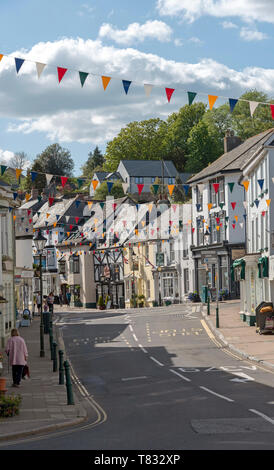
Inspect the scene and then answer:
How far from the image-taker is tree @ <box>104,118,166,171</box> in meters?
115

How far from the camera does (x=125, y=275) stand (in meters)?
75.9

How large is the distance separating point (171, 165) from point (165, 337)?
78880 mm

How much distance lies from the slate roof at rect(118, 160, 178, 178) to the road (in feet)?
238

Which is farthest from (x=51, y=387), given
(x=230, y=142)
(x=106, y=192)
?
(x=106, y=192)

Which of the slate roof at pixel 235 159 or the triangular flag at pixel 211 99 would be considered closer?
the triangular flag at pixel 211 99

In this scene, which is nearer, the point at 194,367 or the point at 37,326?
the point at 194,367

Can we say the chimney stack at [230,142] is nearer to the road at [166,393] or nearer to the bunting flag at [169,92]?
the road at [166,393]

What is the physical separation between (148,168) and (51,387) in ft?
309

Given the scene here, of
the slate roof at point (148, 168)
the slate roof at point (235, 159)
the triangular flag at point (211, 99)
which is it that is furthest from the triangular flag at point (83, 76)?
the slate roof at point (148, 168)

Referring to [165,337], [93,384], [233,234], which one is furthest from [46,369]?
[233,234]

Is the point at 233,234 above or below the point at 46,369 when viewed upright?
above

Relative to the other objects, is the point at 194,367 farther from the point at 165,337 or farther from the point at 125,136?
the point at 125,136

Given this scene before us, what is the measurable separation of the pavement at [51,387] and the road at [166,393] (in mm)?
456

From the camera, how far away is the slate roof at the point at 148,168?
112m
